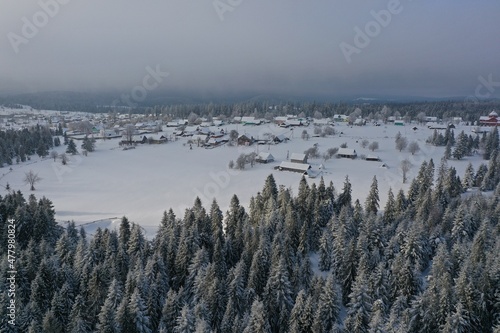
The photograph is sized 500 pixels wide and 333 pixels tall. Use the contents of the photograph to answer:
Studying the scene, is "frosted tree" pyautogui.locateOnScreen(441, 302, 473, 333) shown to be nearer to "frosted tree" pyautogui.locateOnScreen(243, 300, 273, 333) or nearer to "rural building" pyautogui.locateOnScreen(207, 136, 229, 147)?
"frosted tree" pyautogui.locateOnScreen(243, 300, 273, 333)

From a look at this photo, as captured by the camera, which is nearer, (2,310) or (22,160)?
(2,310)

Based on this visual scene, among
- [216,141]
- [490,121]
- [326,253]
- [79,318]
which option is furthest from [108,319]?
[490,121]

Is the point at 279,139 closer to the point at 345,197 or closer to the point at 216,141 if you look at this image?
the point at 216,141

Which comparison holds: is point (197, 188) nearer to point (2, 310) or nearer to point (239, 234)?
point (239, 234)

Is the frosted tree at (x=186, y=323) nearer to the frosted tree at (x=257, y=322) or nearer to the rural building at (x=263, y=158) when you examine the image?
the frosted tree at (x=257, y=322)

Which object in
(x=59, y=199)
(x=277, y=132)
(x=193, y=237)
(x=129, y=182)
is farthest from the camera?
(x=277, y=132)

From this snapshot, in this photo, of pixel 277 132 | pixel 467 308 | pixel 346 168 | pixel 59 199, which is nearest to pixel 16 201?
pixel 59 199

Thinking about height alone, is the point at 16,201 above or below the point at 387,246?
above
